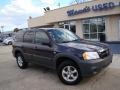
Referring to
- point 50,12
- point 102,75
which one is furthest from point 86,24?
point 102,75

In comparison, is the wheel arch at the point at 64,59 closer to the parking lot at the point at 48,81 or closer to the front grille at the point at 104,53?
the parking lot at the point at 48,81

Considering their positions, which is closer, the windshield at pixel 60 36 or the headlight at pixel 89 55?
the headlight at pixel 89 55

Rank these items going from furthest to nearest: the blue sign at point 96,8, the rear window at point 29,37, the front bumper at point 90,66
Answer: the blue sign at point 96,8 < the rear window at point 29,37 < the front bumper at point 90,66

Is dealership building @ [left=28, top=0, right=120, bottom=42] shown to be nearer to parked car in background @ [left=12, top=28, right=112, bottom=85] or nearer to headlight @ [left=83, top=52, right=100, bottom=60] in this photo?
parked car in background @ [left=12, top=28, right=112, bottom=85]

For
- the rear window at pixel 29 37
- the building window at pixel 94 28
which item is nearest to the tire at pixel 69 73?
the rear window at pixel 29 37

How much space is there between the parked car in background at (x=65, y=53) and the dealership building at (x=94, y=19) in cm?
1436

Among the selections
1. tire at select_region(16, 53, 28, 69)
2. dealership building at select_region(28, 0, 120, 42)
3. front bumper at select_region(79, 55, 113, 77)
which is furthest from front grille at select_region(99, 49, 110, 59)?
dealership building at select_region(28, 0, 120, 42)

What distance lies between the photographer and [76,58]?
5879 mm

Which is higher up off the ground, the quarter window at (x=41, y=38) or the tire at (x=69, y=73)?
the quarter window at (x=41, y=38)

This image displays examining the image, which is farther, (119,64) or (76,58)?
(119,64)

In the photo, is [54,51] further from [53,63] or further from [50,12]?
[50,12]

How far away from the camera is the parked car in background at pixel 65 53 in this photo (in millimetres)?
5816

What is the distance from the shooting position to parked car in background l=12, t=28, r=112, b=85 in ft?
19.1

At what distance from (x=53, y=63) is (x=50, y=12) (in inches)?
921
